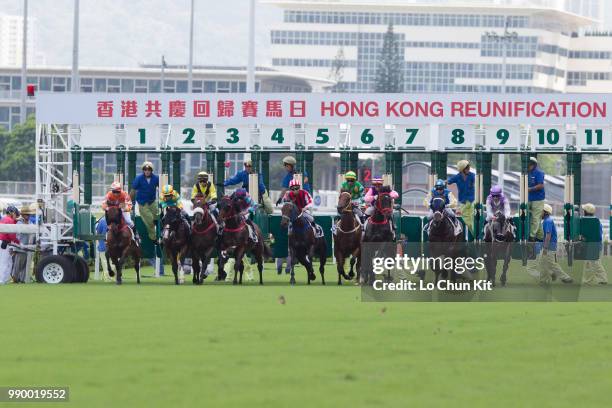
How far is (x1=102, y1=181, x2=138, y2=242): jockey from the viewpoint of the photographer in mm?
25219

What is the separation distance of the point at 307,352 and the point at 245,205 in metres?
11.2

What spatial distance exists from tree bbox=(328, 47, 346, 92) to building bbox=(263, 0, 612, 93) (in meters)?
2.00

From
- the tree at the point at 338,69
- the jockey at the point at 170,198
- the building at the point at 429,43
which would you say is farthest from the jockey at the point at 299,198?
the building at the point at 429,43

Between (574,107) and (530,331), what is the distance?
12.6 meters

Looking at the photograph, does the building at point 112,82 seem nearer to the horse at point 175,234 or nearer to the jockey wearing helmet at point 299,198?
the horse at point 175,234

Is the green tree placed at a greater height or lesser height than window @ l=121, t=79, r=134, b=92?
lesser

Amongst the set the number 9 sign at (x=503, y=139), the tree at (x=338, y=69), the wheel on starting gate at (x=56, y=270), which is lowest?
the wheel on starting gate at (x=56, y=270)

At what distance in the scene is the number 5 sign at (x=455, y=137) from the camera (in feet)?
92.8

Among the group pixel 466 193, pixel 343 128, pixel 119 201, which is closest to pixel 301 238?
pixel 119 201

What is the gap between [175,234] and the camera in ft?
→ 82.9

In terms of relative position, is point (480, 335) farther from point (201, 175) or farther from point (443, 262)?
point (201, 175)

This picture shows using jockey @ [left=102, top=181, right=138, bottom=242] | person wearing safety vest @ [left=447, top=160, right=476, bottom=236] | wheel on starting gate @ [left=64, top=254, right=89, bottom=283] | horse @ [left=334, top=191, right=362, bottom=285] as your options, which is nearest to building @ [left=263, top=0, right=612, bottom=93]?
person wearing safety vest @ [left=447, top=160, right=476, bottom=236]

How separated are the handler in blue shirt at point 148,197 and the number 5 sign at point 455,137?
4.74m

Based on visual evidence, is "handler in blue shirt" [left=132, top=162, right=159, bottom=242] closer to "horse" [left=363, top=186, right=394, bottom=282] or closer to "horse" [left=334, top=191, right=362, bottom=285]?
"horse" [left=334, top=191, right=362, bottom=285]
